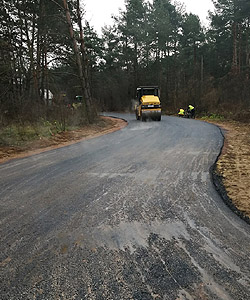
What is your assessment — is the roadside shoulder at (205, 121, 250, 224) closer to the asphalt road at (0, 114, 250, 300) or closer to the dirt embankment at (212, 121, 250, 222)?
the dirt embankment at (212, 121, 250, 222)

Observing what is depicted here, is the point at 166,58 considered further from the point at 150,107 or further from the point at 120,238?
the point at 120,238

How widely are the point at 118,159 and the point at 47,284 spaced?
13.1ft

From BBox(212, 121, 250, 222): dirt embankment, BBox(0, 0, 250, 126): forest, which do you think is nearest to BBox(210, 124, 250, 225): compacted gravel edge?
BBox(212, 121, 250, 222): dirt embankment

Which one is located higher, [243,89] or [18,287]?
[243,89]

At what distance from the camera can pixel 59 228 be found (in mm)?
2365

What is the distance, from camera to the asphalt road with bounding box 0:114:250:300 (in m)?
1.57

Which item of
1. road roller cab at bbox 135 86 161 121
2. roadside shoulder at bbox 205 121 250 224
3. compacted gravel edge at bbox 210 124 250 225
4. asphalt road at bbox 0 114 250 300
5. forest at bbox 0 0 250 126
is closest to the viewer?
asphalt road at bbox 0 114 250 300

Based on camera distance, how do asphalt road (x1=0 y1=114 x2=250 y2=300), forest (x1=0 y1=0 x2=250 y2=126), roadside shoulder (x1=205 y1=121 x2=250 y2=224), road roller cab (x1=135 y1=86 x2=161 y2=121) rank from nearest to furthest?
asphalt road (x1=0 y1=114 x2=250 y2=300), roadside shoulder (x1=205 y1=121 x2=250 y2=224), road roller cab (x1=135 y1=86 x2=161 y2=121), forest (x1=0 y1=0 x2=250 y2=126)

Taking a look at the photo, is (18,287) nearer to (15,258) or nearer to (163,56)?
(15,258)

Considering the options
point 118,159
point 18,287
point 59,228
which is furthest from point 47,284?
point 118,159

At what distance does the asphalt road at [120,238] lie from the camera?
1.57 m

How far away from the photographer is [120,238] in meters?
2.18

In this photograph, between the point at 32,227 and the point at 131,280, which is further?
the point at 32,227

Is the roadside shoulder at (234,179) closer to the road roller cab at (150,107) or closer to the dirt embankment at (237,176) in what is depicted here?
the dirt embankment at (237,176)
